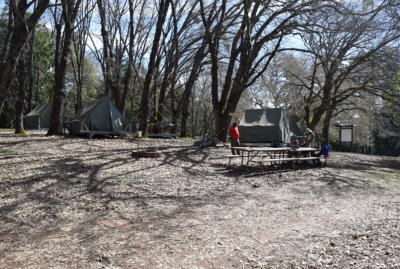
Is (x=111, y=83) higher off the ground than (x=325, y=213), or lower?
higher

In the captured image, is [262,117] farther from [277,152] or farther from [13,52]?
[13,52]

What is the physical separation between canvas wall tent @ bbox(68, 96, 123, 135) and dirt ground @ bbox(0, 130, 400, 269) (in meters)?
8.33

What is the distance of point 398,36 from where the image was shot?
14484 mm

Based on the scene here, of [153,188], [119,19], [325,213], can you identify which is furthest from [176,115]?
[325,213]

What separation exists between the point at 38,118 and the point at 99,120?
56.7 ft

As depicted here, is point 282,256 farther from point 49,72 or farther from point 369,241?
point 49,72

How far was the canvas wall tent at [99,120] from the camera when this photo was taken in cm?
1744

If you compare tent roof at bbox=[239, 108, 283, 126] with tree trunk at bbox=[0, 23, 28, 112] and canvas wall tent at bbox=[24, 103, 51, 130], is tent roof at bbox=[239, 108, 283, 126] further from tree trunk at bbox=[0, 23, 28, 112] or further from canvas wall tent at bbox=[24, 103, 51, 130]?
canvas wall tent at bbox=[24, 103, 51, 130]

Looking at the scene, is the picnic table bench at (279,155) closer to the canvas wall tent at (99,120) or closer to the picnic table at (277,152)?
the picnic table at (277,152)

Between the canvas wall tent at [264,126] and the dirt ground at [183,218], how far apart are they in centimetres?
833

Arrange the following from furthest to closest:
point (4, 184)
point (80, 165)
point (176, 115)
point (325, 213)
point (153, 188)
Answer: point (176, 115), point (80, 165), point (153, 188), point (4, 184), point (325, 213)

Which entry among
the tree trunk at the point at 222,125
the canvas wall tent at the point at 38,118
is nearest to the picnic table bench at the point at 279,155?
the tree trunk at the point at 222,125

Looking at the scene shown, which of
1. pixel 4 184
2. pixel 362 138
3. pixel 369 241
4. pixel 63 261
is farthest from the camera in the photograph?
pixel 362 138

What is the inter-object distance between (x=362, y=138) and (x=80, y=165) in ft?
145
